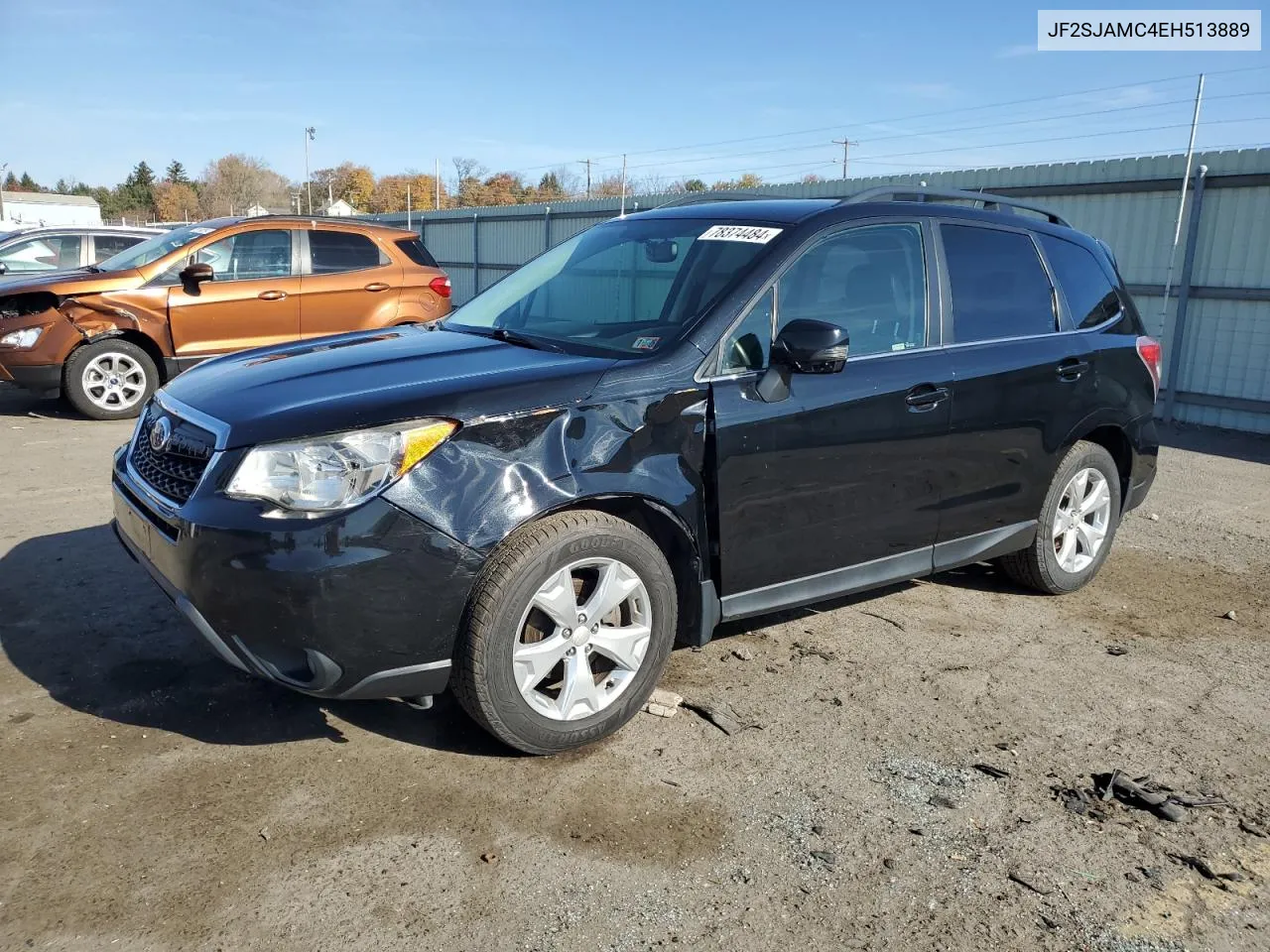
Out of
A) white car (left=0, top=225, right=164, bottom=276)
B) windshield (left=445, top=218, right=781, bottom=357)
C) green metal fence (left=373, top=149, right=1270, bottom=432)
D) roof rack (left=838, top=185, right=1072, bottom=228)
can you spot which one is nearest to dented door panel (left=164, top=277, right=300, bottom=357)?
green metal fence (left=373, top=149, right=1270, bottom=432)

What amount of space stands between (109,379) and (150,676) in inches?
250

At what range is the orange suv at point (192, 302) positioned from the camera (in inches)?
353

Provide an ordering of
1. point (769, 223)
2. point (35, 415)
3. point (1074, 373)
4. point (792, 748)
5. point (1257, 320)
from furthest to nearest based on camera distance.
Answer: point (1257, 320) → point (35, 415) → point (1074, 373) → point (769, 223) → point (792, 748)

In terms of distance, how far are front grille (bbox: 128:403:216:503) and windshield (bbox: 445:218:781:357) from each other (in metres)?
1.29

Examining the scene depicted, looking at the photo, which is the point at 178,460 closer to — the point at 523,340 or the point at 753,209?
the point at 523,340

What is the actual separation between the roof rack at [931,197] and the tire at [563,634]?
183cm

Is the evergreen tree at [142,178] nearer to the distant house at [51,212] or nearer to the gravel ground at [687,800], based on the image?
the distant house at [51,212]

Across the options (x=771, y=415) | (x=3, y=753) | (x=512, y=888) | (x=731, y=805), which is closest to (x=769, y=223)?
(x=771, y=415)

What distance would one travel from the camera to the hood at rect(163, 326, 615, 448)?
303cm

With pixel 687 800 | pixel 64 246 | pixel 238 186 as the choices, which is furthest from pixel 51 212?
pixel 687 800

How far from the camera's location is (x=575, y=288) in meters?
4.32

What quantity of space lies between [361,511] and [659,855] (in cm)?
130

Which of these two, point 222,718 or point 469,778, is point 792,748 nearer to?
point 469,778

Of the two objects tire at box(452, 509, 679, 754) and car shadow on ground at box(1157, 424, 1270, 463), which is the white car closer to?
tire at box(452, 509, 679, 754)
